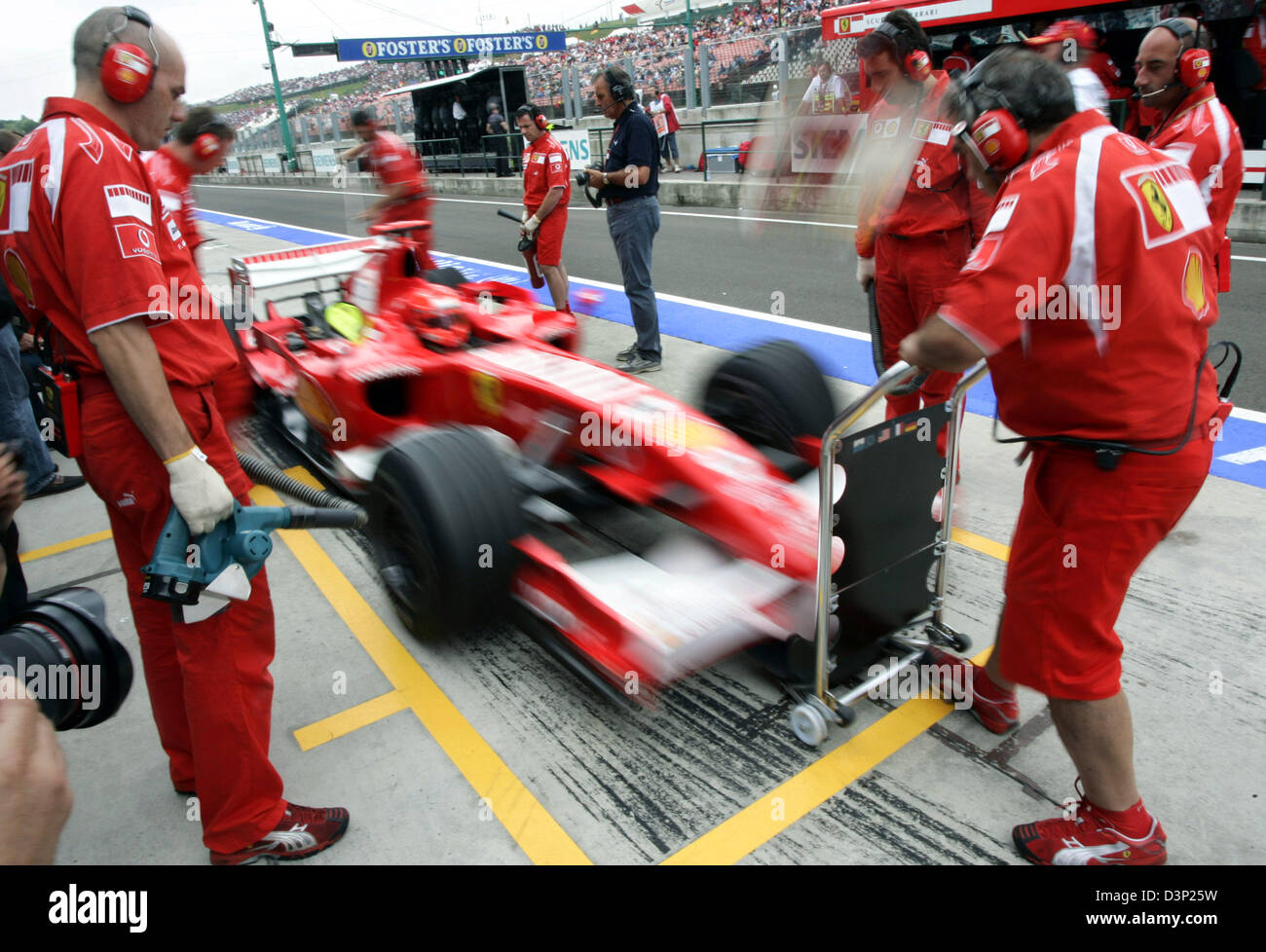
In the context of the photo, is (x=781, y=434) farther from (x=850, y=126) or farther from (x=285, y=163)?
(x=285, y=163)

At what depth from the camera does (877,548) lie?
253cm

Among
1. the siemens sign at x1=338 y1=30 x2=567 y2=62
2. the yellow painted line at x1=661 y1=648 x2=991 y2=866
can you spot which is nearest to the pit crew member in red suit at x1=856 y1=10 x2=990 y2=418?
the yellow painted line at x1=661 y1=648 x2=991 y2=866

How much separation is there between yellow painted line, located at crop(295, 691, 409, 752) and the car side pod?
143 cm

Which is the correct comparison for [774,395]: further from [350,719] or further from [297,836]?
[297,836]

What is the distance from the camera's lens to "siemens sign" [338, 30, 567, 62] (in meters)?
39.0

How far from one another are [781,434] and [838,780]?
4.92ft

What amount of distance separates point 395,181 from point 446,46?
1666 inches

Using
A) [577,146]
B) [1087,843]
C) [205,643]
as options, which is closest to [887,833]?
[1087,843]

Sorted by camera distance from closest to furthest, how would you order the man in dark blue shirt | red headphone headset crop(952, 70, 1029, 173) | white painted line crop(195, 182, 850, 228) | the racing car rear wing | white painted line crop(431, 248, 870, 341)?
red headphone headset crop(952, 70, 1029, 173) → the racing car rear wing → the man in dark blue shirt → white painted line crop(195, 182, 850, 228) → white painted line crop(431, 248, 870, 341)

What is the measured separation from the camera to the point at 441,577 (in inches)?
110

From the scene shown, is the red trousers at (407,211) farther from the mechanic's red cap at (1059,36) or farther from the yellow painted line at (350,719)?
the mechanic's red cap at (1059,36)

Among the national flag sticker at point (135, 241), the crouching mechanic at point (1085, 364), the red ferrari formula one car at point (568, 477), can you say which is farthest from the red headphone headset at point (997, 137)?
the national flag sticker at point (135, 241)

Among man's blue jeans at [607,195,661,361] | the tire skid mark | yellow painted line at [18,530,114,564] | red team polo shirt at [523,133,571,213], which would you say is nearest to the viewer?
the tire skid mark

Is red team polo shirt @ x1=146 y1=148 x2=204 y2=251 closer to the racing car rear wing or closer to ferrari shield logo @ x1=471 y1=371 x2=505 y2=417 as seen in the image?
the racing car rear wing
